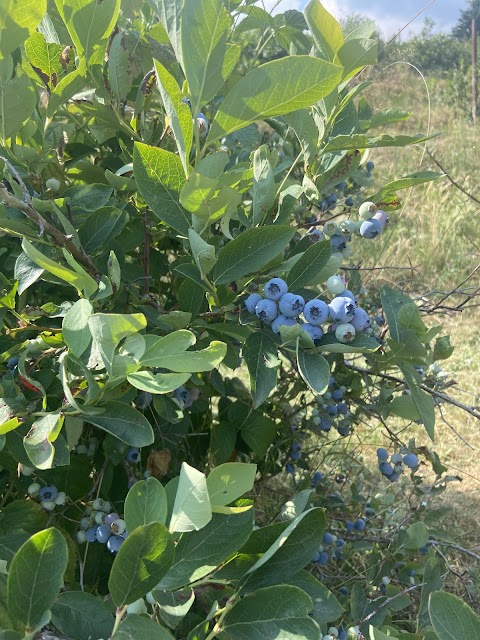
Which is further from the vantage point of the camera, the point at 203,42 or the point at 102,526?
the point at 102,526

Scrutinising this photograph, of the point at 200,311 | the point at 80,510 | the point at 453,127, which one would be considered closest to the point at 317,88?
the point at 200,311

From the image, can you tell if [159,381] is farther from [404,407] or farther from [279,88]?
[404,407]

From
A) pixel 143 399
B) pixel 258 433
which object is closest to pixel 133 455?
pixel 143 399

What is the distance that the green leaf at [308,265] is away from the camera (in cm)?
67

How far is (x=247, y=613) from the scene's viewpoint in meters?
0.55

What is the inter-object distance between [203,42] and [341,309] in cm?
27

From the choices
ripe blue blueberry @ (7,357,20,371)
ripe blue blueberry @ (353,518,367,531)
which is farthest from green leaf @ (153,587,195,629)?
ripe blue blueberry @ (353,518,367,531)

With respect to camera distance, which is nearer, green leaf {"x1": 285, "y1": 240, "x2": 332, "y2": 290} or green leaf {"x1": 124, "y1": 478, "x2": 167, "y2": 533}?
green leaf {"x1": 124, "y1": 478, "x2": 167, "y2": 533}

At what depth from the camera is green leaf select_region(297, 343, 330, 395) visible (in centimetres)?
62

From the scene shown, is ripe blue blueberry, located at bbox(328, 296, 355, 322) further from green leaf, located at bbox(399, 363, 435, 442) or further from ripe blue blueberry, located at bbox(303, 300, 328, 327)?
green leaf, located at bbox(399, 363, 435, 442)

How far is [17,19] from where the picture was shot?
60 centimetres

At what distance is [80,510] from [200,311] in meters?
0.33

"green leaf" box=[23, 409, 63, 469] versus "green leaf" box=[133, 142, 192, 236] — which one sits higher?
"green leaf" box=[133, 142, 192, 236]

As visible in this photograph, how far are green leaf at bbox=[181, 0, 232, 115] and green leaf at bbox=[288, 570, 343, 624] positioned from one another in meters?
0.43
